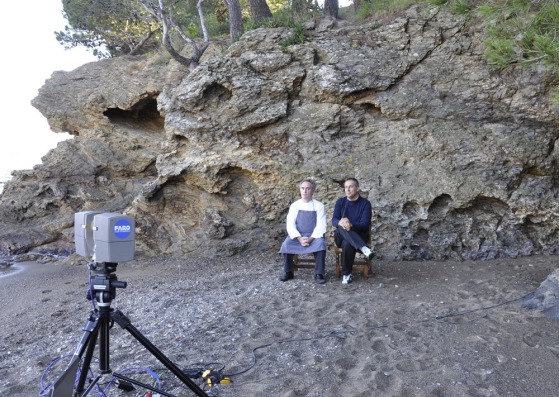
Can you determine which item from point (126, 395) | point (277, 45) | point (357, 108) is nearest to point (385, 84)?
point (357, 108)

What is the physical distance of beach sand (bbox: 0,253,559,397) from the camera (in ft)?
10.6

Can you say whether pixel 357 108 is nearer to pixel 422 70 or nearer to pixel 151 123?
pixel 422 70

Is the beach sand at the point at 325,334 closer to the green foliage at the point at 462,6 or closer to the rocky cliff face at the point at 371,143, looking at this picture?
the rocky cliff face at the point at 371,143

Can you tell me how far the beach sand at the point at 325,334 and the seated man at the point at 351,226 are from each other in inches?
15.0

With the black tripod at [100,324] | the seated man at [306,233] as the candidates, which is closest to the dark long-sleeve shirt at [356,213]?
the seated man at [306,233]

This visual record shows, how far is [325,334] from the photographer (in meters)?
4.07

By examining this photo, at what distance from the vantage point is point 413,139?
24.3 feet

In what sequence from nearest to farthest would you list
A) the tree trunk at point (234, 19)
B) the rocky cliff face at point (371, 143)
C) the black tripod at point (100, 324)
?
1. the black tripod at point (100, 324)
2. the rocky cliff face at point (371, 143)
3. the tree trunk at point (234, 19)

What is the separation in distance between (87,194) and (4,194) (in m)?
2.31

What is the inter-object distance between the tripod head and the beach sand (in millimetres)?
1025

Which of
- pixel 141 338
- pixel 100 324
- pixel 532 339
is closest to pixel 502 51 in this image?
pixel 532 339

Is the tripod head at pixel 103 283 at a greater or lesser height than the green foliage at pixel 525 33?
lesser

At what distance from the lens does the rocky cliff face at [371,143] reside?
687 cm

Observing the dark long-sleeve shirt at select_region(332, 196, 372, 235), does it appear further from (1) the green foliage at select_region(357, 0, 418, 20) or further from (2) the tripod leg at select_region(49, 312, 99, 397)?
(1) the green foliage at select_region(357, 0, 418, 20)
